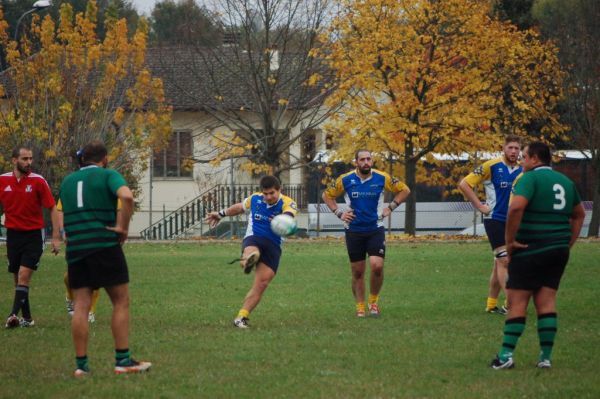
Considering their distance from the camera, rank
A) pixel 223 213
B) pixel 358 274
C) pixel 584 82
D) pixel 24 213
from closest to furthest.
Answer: pixel 24 213, pixel 223 213, pixel 358 274, pixel 584 82

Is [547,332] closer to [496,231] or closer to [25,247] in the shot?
[496,231]

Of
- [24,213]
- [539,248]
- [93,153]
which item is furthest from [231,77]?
[539,248]

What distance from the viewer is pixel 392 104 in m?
33.4

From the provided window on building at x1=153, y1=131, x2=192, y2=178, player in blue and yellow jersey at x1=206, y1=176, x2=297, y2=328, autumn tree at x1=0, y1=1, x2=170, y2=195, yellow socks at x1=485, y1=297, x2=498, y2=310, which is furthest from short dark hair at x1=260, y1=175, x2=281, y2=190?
window on building at x1=153, y1=131, x2=192, y2=178

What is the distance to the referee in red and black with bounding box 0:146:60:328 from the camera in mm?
12898

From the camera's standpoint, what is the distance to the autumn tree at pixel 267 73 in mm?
35750

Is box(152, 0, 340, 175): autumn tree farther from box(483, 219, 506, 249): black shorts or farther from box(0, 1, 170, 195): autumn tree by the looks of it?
box(483, 219, 506, 249): black shorts

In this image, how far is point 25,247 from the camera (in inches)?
510

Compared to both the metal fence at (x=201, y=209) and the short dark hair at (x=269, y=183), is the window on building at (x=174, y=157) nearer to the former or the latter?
the metal fence at (x=201, y=209)

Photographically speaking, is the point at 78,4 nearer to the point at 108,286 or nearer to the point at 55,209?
the point at 55,209

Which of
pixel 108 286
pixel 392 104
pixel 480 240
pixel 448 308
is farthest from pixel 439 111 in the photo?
pixel 108 286

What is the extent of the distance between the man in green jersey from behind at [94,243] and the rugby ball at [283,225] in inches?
140

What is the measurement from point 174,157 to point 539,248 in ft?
119

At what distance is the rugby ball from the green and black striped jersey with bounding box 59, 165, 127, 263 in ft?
11.8
